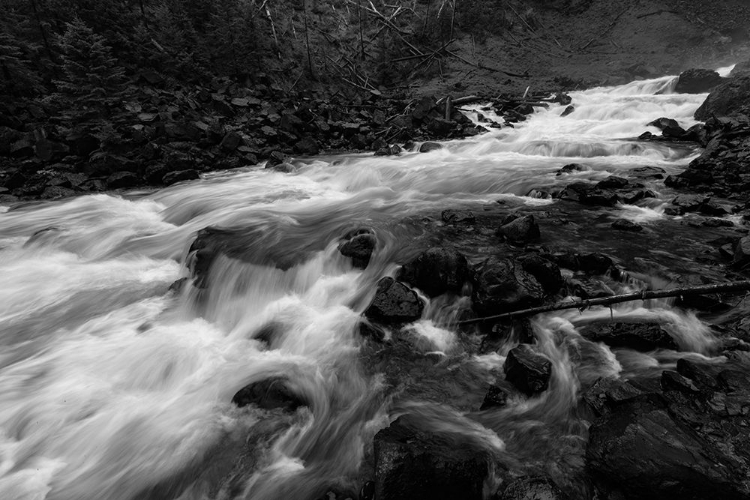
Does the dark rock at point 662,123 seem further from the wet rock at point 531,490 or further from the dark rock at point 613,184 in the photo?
the wet rock at point 531,490

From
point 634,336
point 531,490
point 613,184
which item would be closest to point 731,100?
point 613,184

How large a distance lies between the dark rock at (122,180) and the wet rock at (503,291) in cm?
1111

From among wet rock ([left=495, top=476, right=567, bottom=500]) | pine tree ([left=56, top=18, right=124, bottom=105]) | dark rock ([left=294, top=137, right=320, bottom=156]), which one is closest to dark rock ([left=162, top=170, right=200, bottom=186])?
pine tree ([left=56, top=18, right=124, bottom=105])

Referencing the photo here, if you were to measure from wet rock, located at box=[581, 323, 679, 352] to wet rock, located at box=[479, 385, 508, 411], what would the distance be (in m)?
1.43

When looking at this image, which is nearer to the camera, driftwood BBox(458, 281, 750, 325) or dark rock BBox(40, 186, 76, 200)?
driftwood BBox(458, 281, 750, 325)

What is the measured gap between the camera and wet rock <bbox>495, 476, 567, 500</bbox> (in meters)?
2.56

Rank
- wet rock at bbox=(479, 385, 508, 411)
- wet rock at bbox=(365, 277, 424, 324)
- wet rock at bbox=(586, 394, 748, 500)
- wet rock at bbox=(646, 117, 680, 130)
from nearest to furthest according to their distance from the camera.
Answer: wet rock at bbox=(586, 394, 748, 500), wet rock at bbox=(479, 385, 508, 411), wet rock at bbox=(365, 277, 424, 324), wet rock at bbox=(646, 117, 680, 130)

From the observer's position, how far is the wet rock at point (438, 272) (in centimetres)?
524

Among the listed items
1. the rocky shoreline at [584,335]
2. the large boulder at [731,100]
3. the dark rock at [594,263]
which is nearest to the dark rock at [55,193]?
the rocky shoreline at [584,335]

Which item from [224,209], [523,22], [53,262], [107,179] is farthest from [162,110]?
[523,22]

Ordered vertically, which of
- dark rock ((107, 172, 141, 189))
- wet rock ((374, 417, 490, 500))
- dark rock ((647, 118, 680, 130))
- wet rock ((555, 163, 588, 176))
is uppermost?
dark rock ((647, 118, 680, 130))

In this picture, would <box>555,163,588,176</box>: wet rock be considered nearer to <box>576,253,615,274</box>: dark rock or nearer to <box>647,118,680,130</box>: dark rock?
<box>647,118,680,130</box>: dark rock

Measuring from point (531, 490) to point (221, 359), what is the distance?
3734 millimetres

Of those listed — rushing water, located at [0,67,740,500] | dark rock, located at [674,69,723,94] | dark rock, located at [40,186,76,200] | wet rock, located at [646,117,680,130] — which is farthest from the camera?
dark rock, located at [674,69,723,94]
